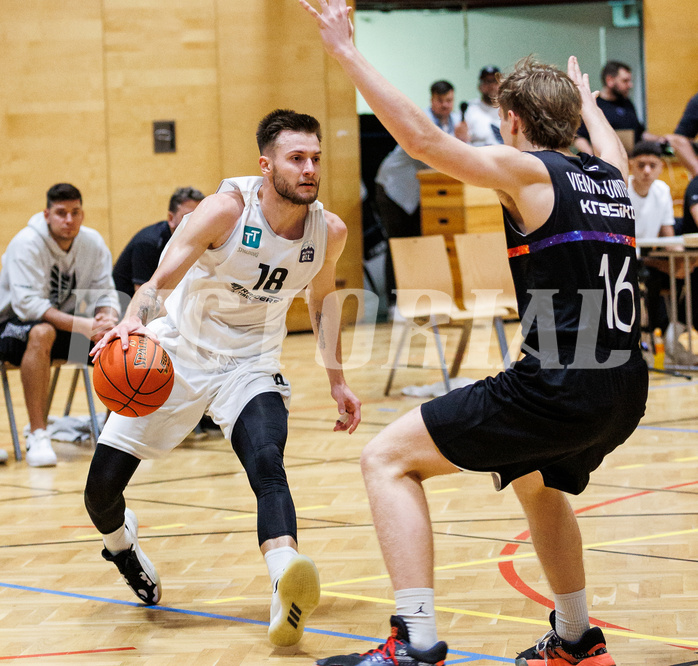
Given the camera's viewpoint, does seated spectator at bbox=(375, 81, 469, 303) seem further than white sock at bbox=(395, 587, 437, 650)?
Yes

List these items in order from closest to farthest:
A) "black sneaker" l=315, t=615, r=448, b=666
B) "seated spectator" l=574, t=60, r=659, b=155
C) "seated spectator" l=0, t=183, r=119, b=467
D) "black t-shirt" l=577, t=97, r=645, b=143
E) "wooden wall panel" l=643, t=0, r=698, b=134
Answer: "black sneaker" l=315, t=615, r=448, b=666 → "seated spectator" l=0, t=183, r=119, b=467 → "seated spectator" l=574, t=60, r=659, b=155 → "black t-shirt" l=577, t=97, r=645, b=143 → "wooden wall panel" l=643, t=0, r=698, b=134

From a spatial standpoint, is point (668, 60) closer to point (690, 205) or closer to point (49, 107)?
point (690, 205)

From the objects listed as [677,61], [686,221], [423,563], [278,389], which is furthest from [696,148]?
[423,563]

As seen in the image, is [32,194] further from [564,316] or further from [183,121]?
[564,316]

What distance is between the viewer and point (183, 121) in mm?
11375

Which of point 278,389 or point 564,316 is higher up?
point 564,316

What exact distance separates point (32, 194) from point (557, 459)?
973 centimetres

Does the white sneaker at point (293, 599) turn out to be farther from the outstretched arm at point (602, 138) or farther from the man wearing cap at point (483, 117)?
the man wearing cap at point (483, 117)

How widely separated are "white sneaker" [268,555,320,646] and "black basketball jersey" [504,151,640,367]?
2.93 ft

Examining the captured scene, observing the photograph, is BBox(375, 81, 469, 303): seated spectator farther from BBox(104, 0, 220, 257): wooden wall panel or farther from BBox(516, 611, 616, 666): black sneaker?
BBox(516, 611, 616, 666): black sneaker

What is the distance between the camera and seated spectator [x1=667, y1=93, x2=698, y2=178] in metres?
8.34

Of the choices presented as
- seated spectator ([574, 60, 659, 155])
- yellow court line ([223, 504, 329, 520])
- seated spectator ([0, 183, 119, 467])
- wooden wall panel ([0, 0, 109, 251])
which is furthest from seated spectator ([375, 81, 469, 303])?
yellow court line ([223, 504, 329, 520])

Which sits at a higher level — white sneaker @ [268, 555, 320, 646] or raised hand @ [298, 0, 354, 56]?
raised hand @ [298, 0, 354, 56]

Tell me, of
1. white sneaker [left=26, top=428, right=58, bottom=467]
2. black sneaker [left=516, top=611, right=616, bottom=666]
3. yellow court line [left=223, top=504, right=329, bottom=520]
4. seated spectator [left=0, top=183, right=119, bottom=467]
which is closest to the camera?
black sneaker [left=516, top=611, right=616, bottom=666]
